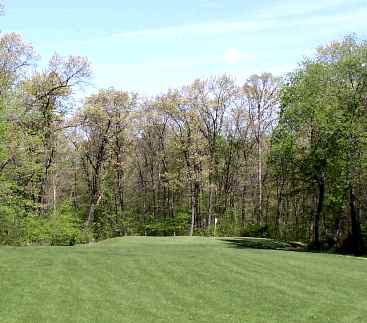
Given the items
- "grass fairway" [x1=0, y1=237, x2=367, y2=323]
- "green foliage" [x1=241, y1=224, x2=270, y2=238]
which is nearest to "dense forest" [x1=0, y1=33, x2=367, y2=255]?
"green foliage" [x1=241, y1=224, x2=270, y2=238]

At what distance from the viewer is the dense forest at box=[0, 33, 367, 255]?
2886 centimetres

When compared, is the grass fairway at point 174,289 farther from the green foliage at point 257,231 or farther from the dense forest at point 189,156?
the green foliage at point 257,231

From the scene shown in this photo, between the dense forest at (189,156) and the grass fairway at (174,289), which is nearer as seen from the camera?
the grass fairway at (174,289)

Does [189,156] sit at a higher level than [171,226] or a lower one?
higher

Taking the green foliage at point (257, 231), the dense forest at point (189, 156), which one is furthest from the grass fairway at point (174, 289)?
the green foliage at point (257, 231)

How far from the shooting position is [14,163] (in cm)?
3034

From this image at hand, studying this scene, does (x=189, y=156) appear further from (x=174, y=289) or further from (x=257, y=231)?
(x=174, y=289)

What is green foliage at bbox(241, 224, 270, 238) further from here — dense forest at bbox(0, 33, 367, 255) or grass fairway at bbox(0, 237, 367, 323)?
grass fairway at bbox(0, 237, 367, 323)

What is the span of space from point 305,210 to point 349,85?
870 inches

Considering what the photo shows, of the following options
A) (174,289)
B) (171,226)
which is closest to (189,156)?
(171,226)

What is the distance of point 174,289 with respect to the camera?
13406 millimetres

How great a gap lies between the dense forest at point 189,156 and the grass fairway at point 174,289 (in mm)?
10909

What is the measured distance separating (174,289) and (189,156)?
112 feet

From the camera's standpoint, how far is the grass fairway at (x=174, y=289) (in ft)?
35.2
